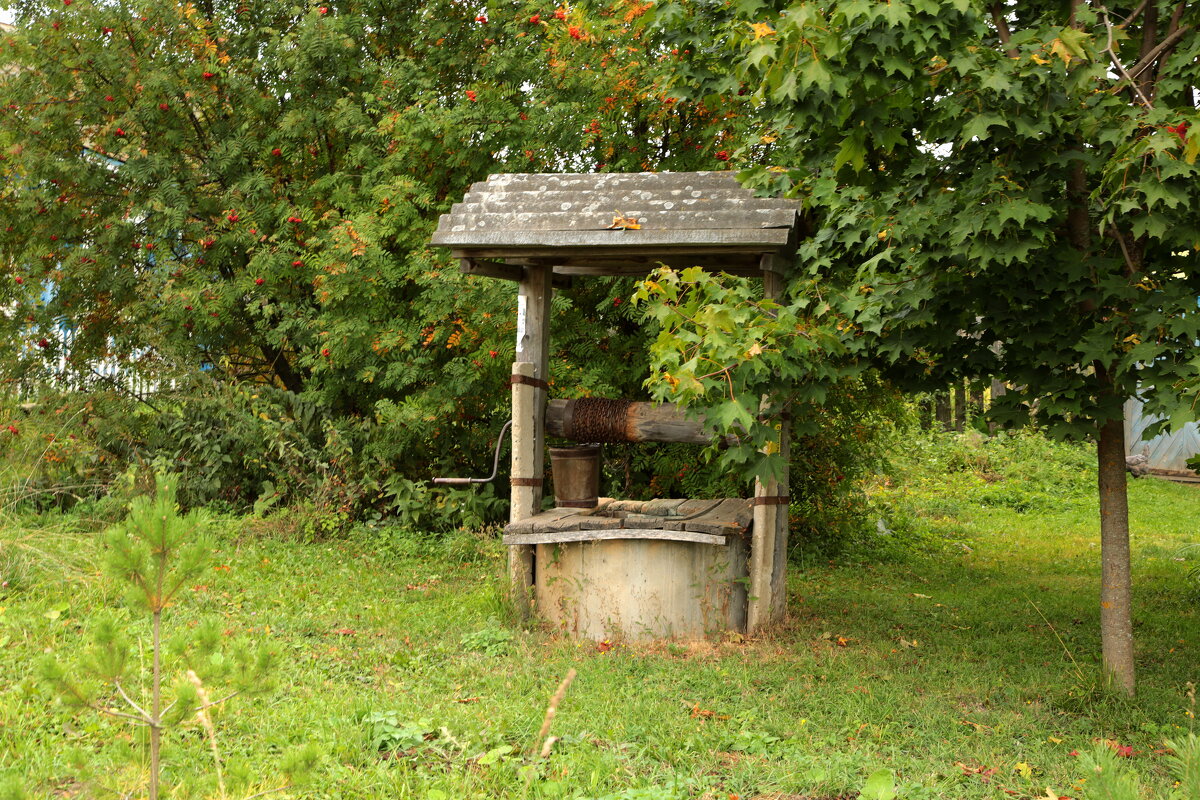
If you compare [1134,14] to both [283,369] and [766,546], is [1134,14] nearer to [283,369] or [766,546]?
[766,546]

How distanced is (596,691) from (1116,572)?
2710mm

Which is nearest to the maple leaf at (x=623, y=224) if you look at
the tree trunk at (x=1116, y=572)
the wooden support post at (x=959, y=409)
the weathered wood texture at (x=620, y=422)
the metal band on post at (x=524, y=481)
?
the weathered wood texture at (x=620, y=422)

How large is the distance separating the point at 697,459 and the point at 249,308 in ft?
14.8

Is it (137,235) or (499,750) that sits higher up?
(137,235)

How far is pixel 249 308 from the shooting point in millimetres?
9695

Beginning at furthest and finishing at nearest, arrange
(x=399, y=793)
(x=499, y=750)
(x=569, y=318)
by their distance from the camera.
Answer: (x=569, y=318) → (x=499, y=750) → (x=399, y=793)

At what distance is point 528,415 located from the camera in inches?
268

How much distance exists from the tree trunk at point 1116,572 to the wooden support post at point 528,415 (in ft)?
11.1

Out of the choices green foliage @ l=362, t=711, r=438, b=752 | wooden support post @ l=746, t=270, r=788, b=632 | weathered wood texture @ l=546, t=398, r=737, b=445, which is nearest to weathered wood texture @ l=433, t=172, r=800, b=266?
wooden support post @ l=746, t=270, r=788, b=632

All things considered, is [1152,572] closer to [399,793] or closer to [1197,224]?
[1197,224]

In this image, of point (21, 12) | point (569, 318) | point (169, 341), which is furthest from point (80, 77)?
point (569, 318)

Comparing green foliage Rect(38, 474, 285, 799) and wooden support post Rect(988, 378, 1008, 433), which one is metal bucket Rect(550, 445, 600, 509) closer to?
wooden support post Rect(988, 378, 1008, 433)

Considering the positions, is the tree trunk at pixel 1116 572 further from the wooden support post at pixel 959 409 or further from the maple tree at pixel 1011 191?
the wooden support post at pixel 959 409

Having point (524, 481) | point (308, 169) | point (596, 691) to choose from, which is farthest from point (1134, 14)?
point (308, 169)
